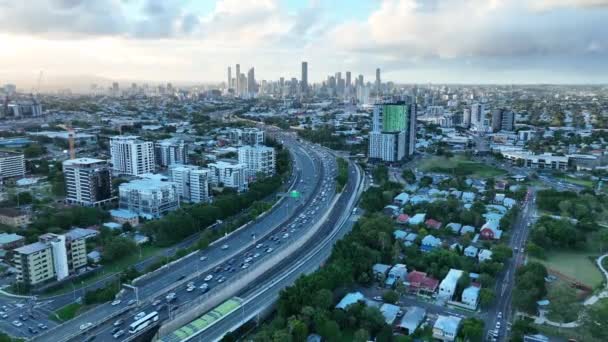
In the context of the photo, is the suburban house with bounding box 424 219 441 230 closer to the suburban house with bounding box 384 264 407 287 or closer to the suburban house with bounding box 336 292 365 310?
the suburban house with bounding box 384 264 407 287

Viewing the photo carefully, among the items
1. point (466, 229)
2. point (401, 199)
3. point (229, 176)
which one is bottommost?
point (466, 229)

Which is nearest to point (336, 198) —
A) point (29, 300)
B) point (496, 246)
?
point (496, 246)

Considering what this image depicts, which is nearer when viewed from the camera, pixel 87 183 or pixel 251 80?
pixel 87 183

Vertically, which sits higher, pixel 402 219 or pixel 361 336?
pixel 402 219

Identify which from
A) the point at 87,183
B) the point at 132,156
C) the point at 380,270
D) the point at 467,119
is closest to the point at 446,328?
the point at 380,270

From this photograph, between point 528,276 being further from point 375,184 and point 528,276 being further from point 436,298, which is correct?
point 375,184

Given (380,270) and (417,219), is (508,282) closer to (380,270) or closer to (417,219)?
(380,270)
